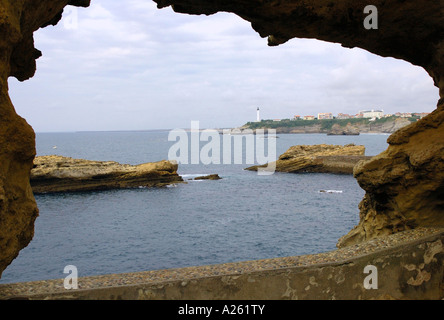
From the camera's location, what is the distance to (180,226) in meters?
34.2

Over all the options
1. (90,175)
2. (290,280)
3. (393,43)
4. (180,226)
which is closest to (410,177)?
(393,43)

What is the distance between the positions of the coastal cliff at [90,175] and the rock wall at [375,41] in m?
41.5

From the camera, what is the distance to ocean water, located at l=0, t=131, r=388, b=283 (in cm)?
2556

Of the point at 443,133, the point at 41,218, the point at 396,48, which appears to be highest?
the point at 396,48

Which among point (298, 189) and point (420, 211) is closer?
A: point (420, 211)

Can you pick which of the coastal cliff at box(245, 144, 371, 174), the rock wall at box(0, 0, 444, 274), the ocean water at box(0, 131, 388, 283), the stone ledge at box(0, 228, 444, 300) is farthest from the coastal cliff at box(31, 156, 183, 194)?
the stone ledge at box(0, 228, 444, 300)

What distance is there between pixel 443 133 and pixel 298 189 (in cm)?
4093

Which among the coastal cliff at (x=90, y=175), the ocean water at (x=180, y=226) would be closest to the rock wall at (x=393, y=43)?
the ocean water at (x=180, y=226)

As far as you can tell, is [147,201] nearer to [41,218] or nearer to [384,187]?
[41,218]

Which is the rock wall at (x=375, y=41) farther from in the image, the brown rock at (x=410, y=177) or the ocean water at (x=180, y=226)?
the ocean water at (x=180, y=226)

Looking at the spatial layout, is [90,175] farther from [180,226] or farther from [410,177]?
[410,177]

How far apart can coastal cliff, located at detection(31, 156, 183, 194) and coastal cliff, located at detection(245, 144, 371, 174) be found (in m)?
22.2
